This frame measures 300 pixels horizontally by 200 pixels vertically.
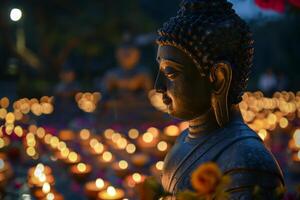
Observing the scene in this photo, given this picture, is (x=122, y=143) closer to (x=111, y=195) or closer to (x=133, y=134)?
(x=133, y=134)

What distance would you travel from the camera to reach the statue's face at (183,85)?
2.09m

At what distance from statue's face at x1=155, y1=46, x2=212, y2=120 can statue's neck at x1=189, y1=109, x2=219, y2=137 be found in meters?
0.02

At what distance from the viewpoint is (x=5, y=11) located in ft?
57.2

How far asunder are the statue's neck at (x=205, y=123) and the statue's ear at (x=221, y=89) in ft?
0.13

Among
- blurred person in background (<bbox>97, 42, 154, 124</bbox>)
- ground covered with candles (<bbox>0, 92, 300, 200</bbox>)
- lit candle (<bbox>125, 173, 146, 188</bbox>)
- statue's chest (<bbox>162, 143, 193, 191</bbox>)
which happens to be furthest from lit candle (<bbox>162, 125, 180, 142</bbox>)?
statue's chest (<bbox>162, 143, 193, 191</bbox>)

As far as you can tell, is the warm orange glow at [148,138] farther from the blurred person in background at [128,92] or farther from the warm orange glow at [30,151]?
the blurred person in background at [128,92]

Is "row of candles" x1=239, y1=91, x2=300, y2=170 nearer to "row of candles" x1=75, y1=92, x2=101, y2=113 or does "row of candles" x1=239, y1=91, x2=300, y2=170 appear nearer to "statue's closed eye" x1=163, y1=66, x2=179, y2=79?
"row of candles" x1=75, y1=92, x2=101, y2=113

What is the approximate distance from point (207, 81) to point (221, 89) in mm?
65

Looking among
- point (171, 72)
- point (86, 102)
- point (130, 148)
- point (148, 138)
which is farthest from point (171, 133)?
point (171, 72)

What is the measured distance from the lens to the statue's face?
2086 mm

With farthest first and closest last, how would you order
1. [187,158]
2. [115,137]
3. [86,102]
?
[86,102] < [115,137] < [187,158]

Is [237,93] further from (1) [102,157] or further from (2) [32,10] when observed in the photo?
(2) [32,10]

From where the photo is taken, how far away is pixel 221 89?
2.06 metres

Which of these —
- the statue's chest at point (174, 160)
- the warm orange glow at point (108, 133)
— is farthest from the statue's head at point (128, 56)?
the statue's chest at point (174, 160)
